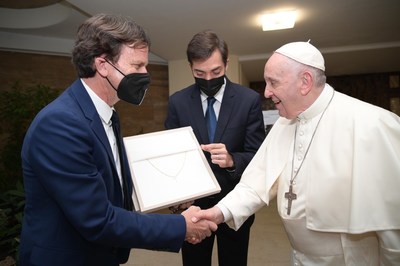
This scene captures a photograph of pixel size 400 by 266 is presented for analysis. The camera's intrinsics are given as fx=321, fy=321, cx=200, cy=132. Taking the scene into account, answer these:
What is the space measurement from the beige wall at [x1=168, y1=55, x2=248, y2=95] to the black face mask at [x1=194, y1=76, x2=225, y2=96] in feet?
16.9

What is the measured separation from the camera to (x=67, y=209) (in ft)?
3.85

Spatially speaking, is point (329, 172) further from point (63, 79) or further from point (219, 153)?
point (63, 79)

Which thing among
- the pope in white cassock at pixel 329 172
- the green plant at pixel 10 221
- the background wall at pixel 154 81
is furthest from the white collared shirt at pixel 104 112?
the background wall at pixel 154 81

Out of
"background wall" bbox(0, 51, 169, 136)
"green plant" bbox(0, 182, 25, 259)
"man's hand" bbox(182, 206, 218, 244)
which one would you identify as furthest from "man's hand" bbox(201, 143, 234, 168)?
"background wall" bbox(0, 51, 169, 136)

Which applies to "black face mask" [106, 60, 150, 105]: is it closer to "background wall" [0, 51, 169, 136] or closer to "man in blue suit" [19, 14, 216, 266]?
"man in blue suit" [19, 14, 216, 266]

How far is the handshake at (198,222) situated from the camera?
5.10ft

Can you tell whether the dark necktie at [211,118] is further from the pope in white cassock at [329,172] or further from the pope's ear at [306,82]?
the pope's ear at [306,82]

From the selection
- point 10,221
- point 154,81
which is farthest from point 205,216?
point 154,81

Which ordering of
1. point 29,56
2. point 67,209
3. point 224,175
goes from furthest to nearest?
point 29,56 < point 224,175 < point 67,209

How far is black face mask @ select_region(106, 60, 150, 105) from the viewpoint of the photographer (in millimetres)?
1438

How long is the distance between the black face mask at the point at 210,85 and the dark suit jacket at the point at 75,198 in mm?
912

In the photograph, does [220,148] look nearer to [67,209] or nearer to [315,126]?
[315,126]

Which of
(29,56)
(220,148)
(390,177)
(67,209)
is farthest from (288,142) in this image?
(29,56)

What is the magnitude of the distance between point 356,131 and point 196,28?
4.15 metres
